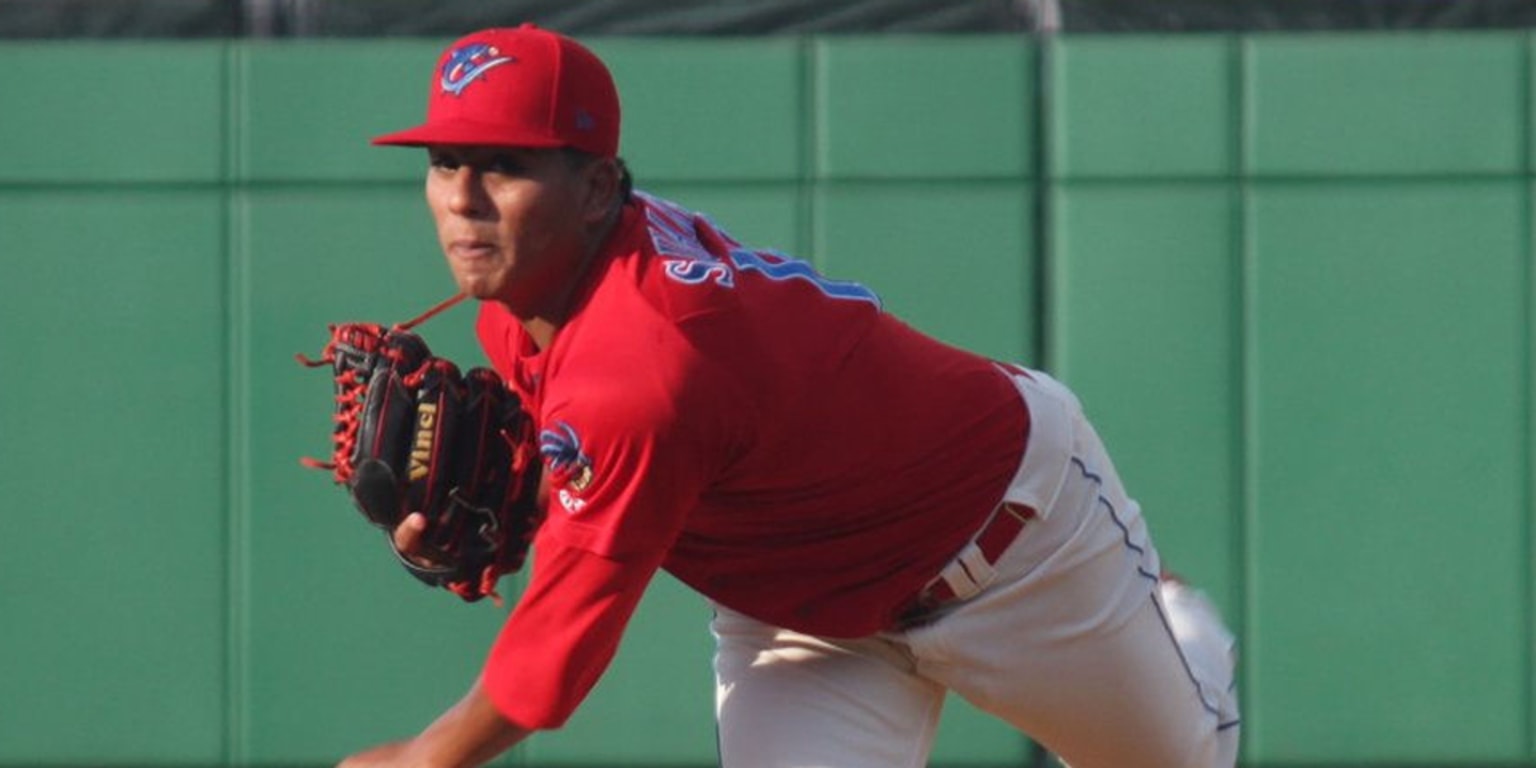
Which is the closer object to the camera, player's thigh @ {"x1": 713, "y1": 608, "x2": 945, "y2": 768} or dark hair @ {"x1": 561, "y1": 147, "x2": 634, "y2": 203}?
dark hair @ {"x1": 561, "y1": 147, "x2": 634, "y2": 203}

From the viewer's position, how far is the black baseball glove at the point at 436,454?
14.6ft

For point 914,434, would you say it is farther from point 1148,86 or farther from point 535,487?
point 1148,86

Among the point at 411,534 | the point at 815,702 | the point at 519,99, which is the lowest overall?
the point at 815,702

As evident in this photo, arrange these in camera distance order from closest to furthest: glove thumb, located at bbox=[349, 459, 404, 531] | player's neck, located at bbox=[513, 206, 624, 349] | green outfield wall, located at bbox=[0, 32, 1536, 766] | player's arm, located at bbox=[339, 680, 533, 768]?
player's arm, located at bbox=[339, 680, 533, 768] < player's neck, located at bbox=[513, 206, 624, 349] < glove thumb, located at bbox=[349, 459, 404, 531] < green outfield wall, located at bbox=[0, 32, 1536, 766]

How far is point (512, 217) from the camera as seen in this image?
13.4 feet

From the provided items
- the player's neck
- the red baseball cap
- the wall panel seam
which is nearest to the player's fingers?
the player's neck

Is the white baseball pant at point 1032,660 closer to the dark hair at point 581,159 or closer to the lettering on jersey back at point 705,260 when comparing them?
the lettering on jersey back at point 705,260

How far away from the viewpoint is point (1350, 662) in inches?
301

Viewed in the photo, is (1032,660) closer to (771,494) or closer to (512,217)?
(771,494)

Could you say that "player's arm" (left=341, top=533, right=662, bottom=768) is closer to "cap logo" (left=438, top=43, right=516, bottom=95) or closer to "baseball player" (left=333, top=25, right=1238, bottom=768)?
"baseball player" (left=333, top=25, right=1238, bottom=768)

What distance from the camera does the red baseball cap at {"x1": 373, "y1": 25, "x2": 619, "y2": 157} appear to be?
→ 4.02 m

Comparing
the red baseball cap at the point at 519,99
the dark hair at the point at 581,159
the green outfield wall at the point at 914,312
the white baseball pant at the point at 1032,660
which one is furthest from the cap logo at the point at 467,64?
the green outfield wall at the point at 914,312

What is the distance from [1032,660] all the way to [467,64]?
135 centimetres

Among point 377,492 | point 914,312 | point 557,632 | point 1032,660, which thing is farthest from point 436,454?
point 914,312
